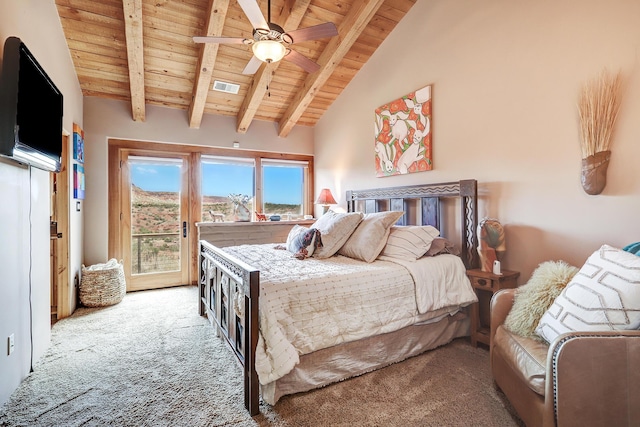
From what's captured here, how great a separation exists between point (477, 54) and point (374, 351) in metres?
2.72

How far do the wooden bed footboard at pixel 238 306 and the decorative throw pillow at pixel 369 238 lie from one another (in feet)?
3.58

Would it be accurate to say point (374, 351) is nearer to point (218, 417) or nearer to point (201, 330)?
point (218, 417)

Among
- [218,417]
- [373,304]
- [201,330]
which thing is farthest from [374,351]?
[201,330]

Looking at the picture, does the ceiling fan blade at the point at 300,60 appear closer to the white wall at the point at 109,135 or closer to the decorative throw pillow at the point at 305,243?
the decorative throw pillow at the point at 305,243

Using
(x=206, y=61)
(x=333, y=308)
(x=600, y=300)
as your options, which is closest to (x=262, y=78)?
(x=206, y=61)

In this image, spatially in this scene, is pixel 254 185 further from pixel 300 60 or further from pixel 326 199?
pixel 300 60

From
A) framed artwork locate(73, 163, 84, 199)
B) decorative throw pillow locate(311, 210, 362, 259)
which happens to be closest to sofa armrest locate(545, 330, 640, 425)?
decorative throw pillow locate(311, 210, 362, 259)

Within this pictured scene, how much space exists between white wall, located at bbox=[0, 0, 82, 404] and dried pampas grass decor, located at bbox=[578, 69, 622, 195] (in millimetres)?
3643

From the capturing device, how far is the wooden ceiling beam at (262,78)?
3170 mm

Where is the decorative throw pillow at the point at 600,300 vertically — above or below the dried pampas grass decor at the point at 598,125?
below

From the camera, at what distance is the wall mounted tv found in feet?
5.34

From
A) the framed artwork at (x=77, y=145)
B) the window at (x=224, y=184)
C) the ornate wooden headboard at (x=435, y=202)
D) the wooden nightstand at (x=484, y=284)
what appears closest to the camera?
the wooden nightstand at (x=484, y=284)

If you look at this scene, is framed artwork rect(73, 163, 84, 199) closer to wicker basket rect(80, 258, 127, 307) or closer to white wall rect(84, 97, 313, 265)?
white wall rect(84, 97, 313, 265)

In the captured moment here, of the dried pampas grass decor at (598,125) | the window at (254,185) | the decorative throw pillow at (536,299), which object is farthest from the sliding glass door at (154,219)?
the dried pampas grass decor at (598,125)
